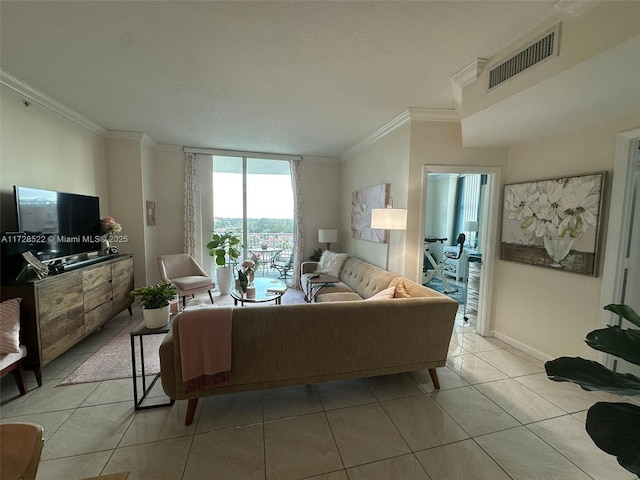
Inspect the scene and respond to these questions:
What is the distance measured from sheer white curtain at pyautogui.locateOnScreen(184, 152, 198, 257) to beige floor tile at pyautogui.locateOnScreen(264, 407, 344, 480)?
3841mm

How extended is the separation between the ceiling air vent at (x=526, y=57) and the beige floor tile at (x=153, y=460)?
3.39 metres

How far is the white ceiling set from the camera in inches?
63.7

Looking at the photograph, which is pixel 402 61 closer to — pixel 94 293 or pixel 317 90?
pixel 317 90

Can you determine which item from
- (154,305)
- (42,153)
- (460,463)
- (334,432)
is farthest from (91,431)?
(42,153)

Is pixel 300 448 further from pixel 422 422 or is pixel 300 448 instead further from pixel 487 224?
pixel 487 224

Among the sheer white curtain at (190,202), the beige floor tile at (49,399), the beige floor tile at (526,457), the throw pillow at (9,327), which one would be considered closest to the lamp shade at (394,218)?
the beige floor tile at (526,457)

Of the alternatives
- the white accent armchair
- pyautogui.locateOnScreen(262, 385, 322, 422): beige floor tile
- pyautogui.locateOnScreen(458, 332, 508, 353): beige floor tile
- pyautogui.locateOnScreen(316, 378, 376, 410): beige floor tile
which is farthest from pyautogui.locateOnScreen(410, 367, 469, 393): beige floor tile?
the white accent armchair

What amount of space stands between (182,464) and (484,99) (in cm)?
338

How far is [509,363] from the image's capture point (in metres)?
2.70

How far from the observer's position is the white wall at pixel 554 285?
90.7 inches

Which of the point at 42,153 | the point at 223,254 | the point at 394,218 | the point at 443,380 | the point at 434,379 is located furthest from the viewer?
the point at 223,254

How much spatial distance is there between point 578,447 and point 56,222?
4.78 m

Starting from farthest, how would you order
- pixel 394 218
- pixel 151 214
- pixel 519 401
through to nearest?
pixel 151 214, pixel 394 218, pixel 519 401

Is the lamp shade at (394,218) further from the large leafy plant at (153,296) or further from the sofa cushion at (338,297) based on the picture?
the large leafy plant at (153,296)
